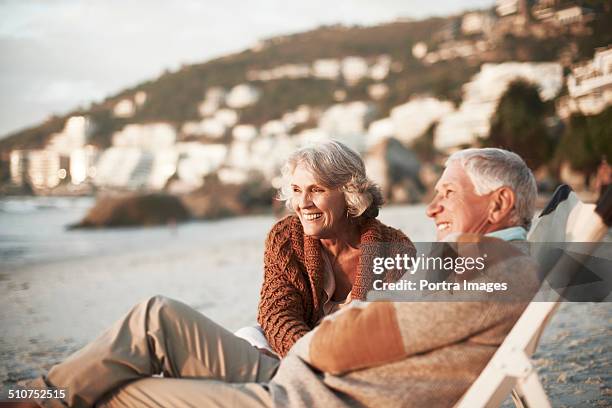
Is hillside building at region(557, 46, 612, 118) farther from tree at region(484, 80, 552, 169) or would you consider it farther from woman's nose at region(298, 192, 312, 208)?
woman's nose at region(298, 192, 312, 208)

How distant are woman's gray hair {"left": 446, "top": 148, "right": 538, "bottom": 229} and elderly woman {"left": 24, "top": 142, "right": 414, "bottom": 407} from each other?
2.70 ft

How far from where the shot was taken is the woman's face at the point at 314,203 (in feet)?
9.00

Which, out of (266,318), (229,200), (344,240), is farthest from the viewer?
(229,200)

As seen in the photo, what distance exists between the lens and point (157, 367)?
1802mm

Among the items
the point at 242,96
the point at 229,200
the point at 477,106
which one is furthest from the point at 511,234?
the point at 242,96

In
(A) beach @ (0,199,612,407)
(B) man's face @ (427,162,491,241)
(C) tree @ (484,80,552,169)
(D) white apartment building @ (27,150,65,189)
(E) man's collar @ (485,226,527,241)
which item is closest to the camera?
(E) man's collar @ (485,226,527,241)

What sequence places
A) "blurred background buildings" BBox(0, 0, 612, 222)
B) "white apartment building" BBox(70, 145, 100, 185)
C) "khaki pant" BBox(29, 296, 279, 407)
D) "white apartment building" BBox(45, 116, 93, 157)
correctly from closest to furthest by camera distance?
"khaki pant" BBox(29, 296, 279, 407)
"blurred background buildings" BBox(0, 0, 612, 222)
"white apartment building" BBox(70, 145, 100, 185)
"white apartment building" BBox(45, 116, 93, 157)

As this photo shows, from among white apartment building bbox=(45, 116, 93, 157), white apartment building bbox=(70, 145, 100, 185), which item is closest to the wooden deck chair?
white apartment building bbox=(70, 145, 100, 185)

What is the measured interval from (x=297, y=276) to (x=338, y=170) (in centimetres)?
→ 49

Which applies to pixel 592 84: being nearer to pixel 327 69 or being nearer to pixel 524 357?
pixel 524 357

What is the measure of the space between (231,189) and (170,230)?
793cm

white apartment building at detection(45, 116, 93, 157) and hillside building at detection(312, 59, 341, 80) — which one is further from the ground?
hillside building at detection(312, 59, 341, 80)

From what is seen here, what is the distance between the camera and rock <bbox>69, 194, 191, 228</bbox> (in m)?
19.4

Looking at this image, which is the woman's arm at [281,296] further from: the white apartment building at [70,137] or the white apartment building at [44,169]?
the white apartment building at [70,137]
